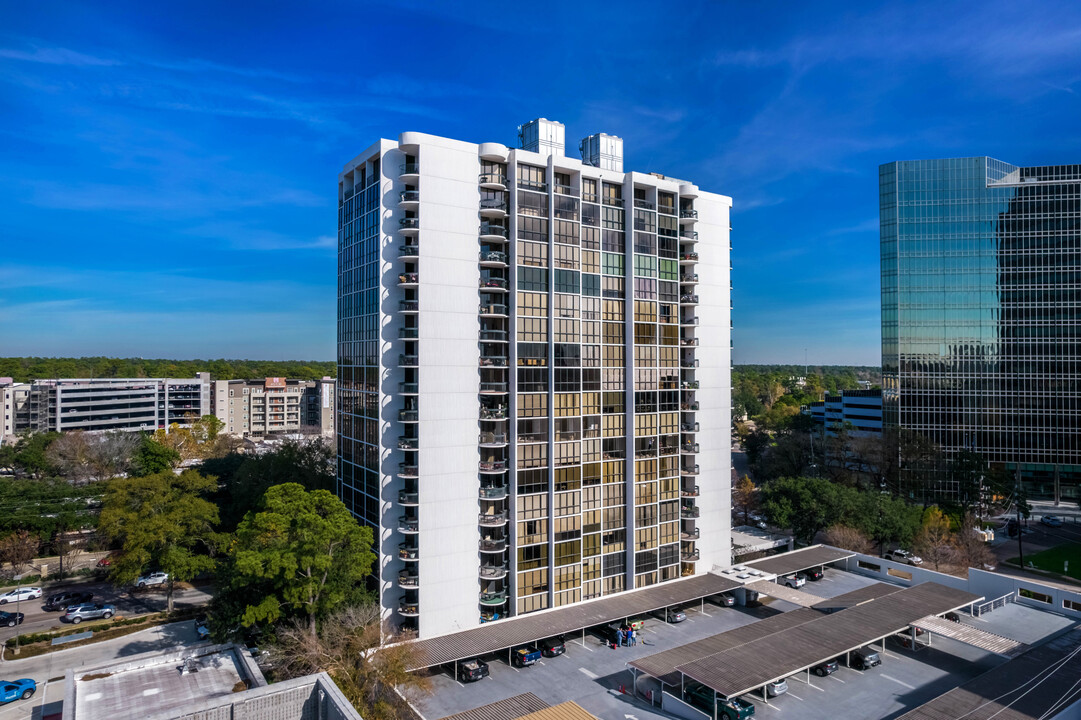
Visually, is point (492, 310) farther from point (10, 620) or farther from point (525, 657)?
point (10, 620)

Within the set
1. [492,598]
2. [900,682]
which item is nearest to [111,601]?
[492,598]

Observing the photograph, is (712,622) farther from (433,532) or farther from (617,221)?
(617,221)

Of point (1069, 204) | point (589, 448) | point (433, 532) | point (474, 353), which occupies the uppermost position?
point (1069, 204)

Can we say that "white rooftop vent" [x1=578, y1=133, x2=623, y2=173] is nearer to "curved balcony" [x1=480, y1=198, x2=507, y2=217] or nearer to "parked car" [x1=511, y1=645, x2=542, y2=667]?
"curved balcony" [x1=480, y1=198, x2=507, y2=217]

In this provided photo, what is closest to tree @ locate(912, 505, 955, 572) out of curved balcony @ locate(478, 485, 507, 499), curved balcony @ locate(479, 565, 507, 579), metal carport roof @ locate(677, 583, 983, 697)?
metal carport roof @ locate(677, 583, 983, 697)

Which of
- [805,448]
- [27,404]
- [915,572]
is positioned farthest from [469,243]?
[27,404]

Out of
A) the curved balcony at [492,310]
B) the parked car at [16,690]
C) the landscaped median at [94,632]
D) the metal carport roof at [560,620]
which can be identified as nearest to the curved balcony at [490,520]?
the metal carport roof at [560,620]

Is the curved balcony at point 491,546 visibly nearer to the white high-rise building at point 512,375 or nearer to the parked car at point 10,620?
the white high-rise building at point 512,375
